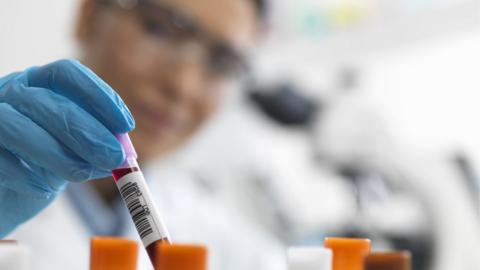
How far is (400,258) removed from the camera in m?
0.56

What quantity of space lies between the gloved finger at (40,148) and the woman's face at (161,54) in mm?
891

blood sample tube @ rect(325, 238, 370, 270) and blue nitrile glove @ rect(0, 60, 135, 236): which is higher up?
blue nitrile glove @ rect(0, 60, 135, 236)

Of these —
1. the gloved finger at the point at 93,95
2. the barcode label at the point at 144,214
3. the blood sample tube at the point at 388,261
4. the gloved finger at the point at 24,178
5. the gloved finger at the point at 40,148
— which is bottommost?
the blood sample tube at the point at 388,261

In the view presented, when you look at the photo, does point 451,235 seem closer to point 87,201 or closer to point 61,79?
point 87,201

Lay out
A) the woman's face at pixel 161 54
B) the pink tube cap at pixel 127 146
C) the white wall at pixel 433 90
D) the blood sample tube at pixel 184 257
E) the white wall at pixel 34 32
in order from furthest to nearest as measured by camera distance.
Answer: the white wall at pixel 433 90 → the white wall at pixel 34 32 → the woman's face at pixel 161 54 → the pink tube cap at pixel 127 146 → the blood sample tube at pixel 184 257

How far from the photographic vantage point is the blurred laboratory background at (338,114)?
1.76 m

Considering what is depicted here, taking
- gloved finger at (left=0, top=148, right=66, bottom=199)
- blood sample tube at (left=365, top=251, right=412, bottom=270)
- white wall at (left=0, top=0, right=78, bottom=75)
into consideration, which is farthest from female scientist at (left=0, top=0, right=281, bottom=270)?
blood sample tube at (left=365, top=251, right=412, bottom=270)

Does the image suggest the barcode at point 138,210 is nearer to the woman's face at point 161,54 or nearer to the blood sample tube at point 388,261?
the blood sample tube at point 388,261

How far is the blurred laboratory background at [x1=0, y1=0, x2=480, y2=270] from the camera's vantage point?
1.76m

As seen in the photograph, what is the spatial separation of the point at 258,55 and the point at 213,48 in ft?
1.52

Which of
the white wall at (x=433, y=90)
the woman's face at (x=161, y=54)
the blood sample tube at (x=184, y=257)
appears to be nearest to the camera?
the blood sample tube at (x=184, y=257)

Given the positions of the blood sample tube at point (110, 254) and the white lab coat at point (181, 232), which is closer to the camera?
the blood sample tube at point (110, 254)

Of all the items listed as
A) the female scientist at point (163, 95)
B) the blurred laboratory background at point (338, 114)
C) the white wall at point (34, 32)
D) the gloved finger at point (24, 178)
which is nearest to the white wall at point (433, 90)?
the blurred laboratory background at point (338, 114)

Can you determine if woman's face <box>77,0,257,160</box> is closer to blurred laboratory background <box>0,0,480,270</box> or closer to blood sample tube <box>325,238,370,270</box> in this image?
blurred laboratory background <box>0,0,480,270</box>
